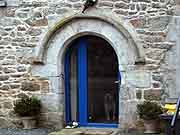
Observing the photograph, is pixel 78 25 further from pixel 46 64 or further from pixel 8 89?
pixel 8 89

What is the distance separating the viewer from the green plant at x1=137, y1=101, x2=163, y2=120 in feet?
29.7

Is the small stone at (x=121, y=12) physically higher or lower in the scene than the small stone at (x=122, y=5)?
lower

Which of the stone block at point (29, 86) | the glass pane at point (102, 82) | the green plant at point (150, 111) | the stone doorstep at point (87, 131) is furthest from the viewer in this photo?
the stone block at point (29, 86)

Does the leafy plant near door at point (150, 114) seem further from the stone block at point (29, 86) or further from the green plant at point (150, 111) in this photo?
the stone block at point (29, 86)

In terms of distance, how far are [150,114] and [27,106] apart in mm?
2788

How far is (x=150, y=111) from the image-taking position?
29.7ft

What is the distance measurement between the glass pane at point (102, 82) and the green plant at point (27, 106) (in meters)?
1.25

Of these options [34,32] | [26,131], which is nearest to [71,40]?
[34,32]

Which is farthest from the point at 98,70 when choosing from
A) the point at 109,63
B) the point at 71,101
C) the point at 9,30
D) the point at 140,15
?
the point at 9,30

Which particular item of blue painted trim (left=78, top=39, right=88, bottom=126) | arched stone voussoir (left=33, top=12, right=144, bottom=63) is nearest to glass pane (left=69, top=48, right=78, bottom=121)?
blue painted trim (left=78, top=39, right=88, bottom=126)

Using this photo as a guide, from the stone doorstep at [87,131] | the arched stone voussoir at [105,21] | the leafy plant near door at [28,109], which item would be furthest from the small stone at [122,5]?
the leafy plant near door at [28,109]

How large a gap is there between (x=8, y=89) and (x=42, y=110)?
98cm

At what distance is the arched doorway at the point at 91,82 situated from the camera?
33.1ft

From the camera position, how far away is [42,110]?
10.2 metres
